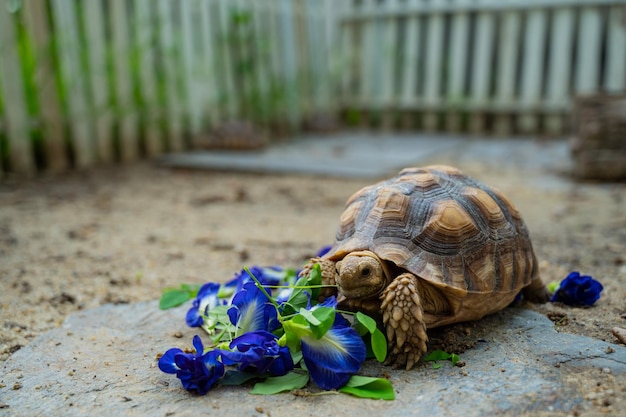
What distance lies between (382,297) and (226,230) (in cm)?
201

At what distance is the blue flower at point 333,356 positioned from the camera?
1.62 m

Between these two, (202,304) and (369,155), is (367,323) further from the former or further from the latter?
(369,155)

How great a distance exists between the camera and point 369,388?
1.60m

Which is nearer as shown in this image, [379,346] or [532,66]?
→ [379,346]

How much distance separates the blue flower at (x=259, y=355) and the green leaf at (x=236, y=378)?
0.02 m

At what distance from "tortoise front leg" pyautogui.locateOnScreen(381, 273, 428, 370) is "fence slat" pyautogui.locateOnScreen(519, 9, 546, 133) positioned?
6.26 metres

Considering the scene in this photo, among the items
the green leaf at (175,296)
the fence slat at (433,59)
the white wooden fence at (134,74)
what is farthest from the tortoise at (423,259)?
the fence slat at (433,59)

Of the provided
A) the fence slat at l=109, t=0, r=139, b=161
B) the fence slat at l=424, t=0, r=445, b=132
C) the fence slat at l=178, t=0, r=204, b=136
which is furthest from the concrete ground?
the fence slat at l=424, t=0, r=445, b=132

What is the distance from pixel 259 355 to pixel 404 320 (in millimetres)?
431

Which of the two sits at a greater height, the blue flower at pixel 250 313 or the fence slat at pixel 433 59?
the fence slat at pixel 433 59

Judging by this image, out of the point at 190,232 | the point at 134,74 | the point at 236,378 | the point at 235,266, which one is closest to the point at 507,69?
the point at 134,74

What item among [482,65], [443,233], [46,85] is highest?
[482,65]

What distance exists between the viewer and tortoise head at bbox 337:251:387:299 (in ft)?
5.72

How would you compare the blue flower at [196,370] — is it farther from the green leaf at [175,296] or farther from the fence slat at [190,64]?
the fence slat at [190,64]
